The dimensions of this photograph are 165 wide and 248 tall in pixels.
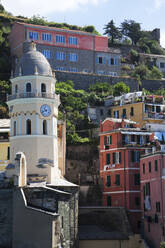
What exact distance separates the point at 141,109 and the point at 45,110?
27.5 meters

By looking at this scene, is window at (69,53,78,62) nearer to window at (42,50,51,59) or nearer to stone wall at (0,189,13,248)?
window at (42,50,51,59)

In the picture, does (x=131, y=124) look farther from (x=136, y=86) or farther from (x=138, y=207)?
(x=136, y=86)

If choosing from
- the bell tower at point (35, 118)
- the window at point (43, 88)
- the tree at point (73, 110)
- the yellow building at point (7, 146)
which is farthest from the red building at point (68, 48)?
the window at point (43, 88)

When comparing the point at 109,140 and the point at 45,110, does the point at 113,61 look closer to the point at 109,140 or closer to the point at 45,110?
the point at 109,140

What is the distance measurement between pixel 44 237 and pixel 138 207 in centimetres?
2149

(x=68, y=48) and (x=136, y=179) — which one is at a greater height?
(x=68, y=48)

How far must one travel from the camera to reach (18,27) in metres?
105

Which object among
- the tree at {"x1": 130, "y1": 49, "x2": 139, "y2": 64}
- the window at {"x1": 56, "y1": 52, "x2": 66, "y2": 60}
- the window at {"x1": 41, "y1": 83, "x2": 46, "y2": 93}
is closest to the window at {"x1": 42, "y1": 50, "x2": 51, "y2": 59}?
the window at {"x1": 56, "y1": 52, "x2": 66, "y2": 60}

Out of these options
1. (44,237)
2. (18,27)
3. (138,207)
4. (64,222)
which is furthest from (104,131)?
(18,27)

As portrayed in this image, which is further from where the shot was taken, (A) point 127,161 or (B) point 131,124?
(B) point 131,124

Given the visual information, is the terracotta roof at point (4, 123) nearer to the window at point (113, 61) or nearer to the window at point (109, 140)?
the window at point (109, 140)

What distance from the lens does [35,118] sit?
2489 inches

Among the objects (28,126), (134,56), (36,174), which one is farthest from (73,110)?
(134,56)

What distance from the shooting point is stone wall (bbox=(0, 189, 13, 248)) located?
55506 mm
